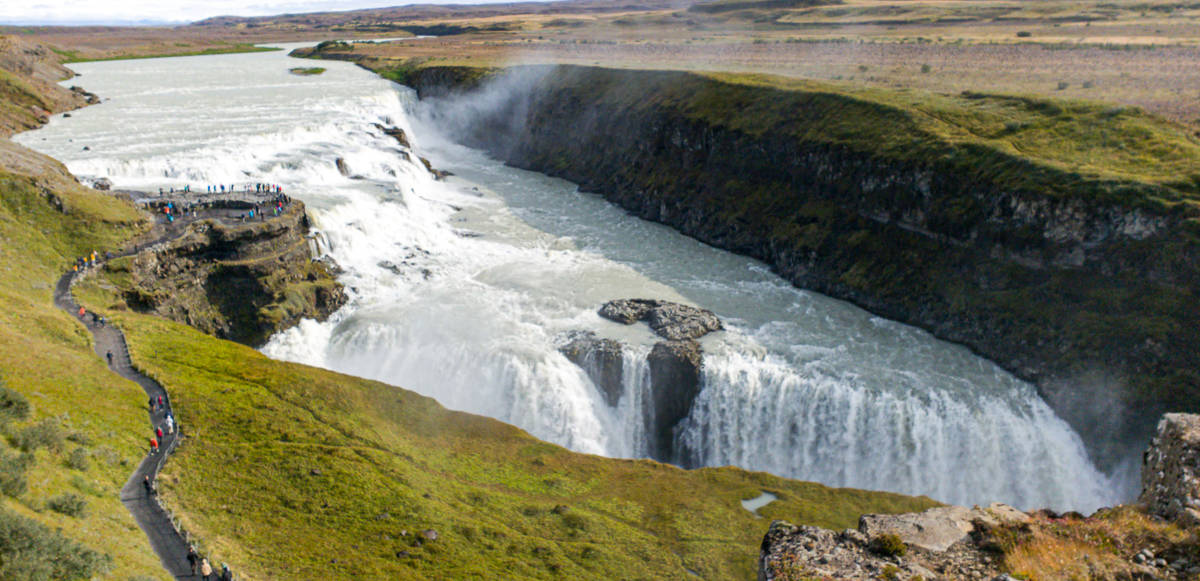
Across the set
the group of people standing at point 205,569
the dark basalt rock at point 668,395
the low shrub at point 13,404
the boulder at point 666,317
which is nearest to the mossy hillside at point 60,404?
the low shrub at point 13,404

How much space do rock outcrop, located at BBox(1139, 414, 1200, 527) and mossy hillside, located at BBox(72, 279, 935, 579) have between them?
13524mm

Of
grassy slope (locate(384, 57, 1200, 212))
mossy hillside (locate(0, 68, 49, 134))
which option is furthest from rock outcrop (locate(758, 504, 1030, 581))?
mossy hillside (locate(0, 68, 49, 134))

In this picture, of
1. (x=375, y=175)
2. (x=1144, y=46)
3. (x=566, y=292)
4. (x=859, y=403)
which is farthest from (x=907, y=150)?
(x=375, y=175)

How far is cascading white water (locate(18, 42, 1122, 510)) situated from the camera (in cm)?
3866


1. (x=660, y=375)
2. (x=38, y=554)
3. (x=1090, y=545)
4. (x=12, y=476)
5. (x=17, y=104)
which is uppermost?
(x=17, y=104)

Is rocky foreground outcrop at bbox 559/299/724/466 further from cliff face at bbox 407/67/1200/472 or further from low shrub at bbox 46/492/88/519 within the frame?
low shrub at bbox 46/492/88/519

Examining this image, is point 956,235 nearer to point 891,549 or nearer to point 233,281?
point 891,549

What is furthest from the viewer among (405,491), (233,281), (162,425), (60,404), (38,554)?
(233,281)

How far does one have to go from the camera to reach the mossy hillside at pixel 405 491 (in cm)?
2459

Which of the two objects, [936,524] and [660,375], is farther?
[660,375]

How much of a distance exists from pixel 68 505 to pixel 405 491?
10940mm

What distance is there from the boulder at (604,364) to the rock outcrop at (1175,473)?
2632cm

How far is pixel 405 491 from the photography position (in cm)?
2828

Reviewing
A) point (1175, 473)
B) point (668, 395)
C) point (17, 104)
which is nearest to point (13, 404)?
point (668, 395)
